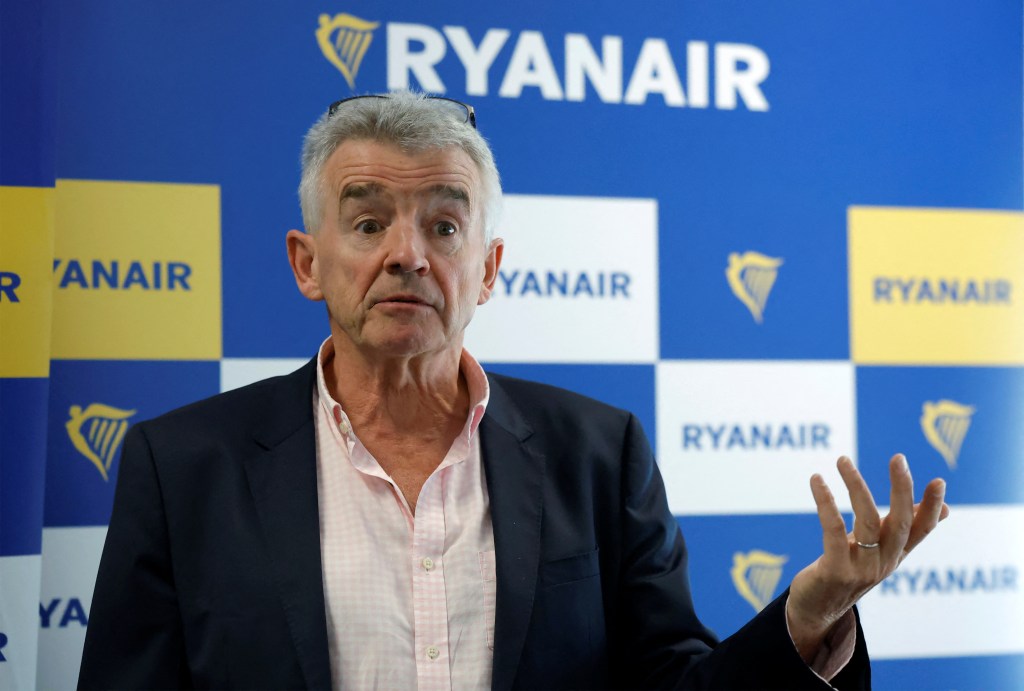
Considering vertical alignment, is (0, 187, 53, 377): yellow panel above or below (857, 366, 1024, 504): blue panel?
above

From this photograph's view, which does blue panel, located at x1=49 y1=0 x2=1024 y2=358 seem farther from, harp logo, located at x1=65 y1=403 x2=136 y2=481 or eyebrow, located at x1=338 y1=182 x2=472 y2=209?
eyebrow, located at x1=338 y1=182 x2=472 y2=209

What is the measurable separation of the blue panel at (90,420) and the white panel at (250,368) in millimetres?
133

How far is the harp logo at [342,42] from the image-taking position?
264 centimetres

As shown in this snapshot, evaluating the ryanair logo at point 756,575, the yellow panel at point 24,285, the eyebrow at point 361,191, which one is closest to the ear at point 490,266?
the eyebrow at point 361,191

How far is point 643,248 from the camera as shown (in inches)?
111

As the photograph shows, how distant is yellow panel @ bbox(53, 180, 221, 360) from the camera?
96.8 inches

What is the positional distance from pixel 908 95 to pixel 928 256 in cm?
49

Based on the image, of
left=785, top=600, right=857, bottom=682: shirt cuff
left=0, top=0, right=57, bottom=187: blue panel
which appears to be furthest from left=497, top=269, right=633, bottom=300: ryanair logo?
left=785, top=600, right=857, bottom=682: shirt cuff

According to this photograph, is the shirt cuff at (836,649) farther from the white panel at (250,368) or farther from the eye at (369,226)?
the white panel at (250,368)

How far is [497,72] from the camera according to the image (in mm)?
2752

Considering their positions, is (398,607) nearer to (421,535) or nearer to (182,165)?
(421,535)

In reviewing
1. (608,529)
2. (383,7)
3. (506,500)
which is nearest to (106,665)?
(506,500)

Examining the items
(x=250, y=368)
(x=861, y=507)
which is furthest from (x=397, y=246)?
(x=250, y=368)

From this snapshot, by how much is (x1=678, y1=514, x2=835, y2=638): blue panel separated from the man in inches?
43.3
